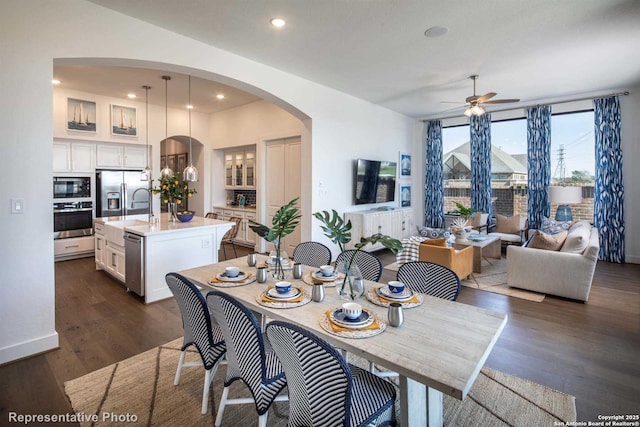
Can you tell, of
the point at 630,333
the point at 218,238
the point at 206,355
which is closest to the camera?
the point at 206,355

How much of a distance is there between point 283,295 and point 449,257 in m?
2.76

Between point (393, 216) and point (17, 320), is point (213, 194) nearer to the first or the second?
point (393, 216)

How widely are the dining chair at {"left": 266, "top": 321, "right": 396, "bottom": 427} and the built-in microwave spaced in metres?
6.34

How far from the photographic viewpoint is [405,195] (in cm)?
804

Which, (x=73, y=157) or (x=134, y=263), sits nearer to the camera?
(x=134, y=263)

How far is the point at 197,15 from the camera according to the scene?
3178 millimetres

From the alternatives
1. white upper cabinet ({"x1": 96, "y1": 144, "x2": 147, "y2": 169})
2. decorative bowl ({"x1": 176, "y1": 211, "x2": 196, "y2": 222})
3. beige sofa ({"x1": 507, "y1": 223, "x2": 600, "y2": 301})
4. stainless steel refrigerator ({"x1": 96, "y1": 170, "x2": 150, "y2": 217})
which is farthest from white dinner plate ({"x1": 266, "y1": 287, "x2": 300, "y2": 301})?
white upper cabinet ({"x1": 96, "y1": 144, "x2": 147, "y2": 169})

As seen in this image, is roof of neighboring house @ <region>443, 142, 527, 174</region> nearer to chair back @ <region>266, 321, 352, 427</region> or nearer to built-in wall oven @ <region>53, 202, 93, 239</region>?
chair back @ <region>266, 321, 352, 427</region>

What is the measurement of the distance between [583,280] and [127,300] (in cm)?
530

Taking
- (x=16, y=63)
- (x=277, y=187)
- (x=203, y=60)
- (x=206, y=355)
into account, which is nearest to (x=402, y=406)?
(x=206, y=355)

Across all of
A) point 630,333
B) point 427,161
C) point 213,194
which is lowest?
point 630,333

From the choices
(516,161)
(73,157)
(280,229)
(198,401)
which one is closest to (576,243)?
(516,161)

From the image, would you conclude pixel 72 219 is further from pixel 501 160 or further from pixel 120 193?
pixel 501 160

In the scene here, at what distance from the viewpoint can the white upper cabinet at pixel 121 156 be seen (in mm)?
6387
